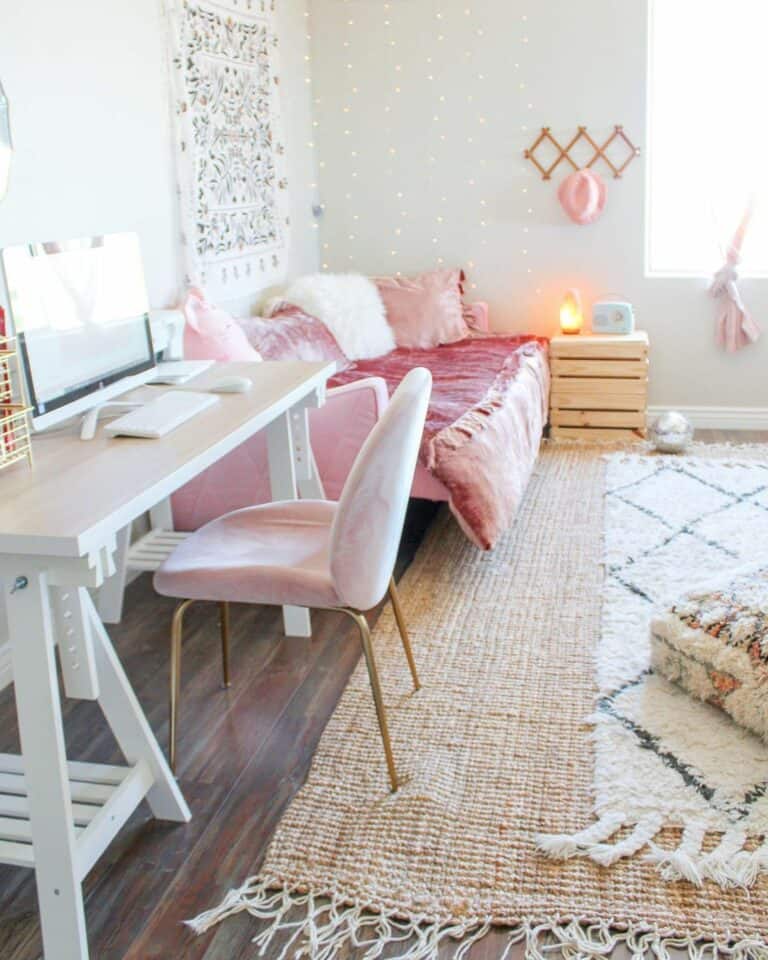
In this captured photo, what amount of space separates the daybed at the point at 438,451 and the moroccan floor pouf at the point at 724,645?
32.0 inches

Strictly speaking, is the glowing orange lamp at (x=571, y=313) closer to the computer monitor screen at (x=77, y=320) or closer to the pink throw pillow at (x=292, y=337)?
the pink throw pillow at (x=292, y=337)

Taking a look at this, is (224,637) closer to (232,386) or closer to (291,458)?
(291,458)

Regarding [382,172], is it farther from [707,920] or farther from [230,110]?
[707,920]

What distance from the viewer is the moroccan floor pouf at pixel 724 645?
212 centimetres

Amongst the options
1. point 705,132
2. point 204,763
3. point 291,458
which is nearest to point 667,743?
→ point 204,763

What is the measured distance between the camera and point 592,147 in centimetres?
464

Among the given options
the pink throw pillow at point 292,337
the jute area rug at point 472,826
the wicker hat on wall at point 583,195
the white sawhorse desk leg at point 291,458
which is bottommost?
the jute area rug at point 472,826

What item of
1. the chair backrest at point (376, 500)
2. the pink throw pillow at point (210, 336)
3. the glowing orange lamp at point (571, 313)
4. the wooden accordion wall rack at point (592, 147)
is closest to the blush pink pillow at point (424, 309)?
the glowing orange lamp at point (571, 313)

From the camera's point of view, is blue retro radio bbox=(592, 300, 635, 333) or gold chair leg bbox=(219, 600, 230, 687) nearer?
gold chair leg bbox=(219, 600, 230, 687)

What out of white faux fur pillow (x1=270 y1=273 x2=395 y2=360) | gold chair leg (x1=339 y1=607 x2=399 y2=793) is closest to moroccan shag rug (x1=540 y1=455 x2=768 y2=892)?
gold chair leg (x1=339 y1=607 x2=399 y2=793)

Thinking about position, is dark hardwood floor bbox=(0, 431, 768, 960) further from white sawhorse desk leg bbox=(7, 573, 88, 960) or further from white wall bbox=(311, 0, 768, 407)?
white wall bbox=(311, 0, 768, 407)

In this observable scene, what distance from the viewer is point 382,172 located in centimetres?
493

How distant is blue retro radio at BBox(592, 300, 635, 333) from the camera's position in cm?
461

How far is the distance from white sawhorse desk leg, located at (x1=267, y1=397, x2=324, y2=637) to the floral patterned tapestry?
124 cm
